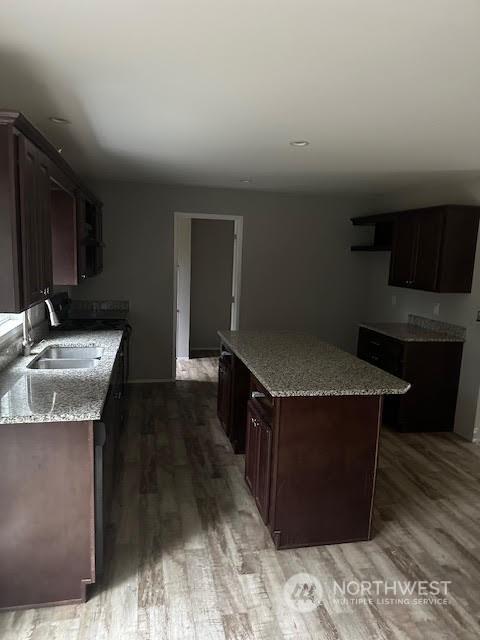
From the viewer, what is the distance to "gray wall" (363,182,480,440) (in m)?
4.09

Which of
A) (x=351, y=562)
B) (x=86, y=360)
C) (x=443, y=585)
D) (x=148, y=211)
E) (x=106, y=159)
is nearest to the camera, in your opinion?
(x=443, y=585)

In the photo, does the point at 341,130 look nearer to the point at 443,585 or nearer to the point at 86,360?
the point at 86,360

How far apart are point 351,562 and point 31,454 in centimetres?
174

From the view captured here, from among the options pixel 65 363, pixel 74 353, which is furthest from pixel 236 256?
pixel 65 363

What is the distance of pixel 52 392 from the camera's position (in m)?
2.27

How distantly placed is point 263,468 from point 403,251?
2.98 m

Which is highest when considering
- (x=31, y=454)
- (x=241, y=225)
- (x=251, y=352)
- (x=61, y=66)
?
(x=61, y=66)

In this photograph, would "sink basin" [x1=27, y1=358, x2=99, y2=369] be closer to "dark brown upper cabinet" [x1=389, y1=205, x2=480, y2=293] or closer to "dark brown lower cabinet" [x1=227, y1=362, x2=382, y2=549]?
"dark brown lower cabinet" [x1=227, y1=362, x2=382, y2=549]

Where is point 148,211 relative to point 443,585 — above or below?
above

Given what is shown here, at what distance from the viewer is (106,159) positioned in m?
3.88

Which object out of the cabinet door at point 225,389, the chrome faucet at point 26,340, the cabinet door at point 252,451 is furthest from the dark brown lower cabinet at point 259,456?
the chrome faucet at point 26,340

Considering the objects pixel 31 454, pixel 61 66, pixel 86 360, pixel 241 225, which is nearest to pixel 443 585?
pixel 31 454

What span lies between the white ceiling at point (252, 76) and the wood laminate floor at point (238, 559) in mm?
2371

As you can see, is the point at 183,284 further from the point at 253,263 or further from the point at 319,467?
the point at 319,467
